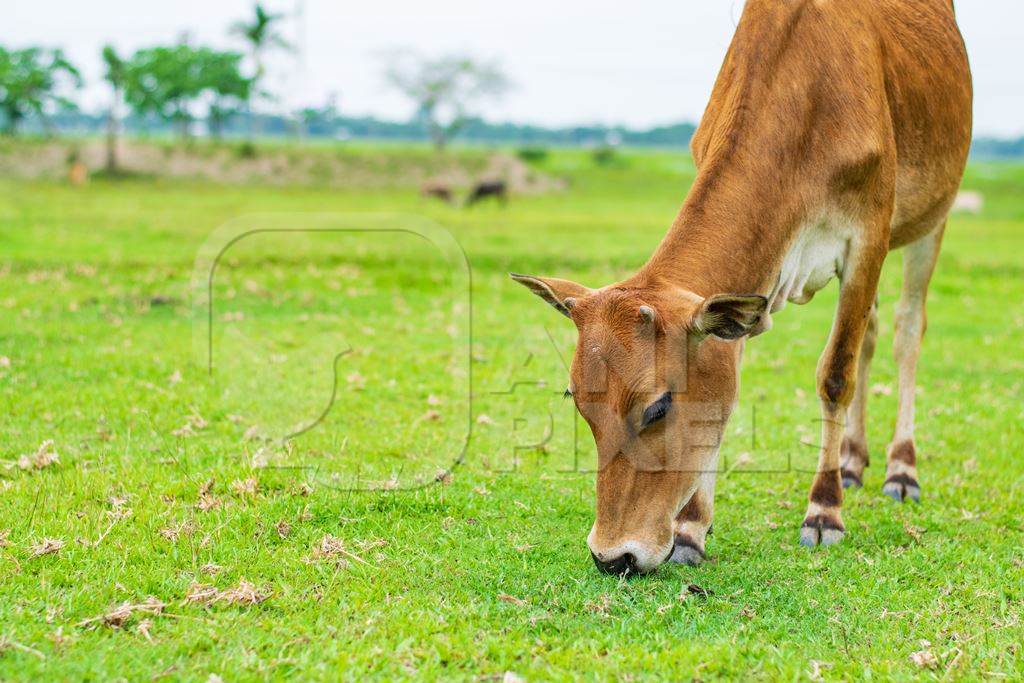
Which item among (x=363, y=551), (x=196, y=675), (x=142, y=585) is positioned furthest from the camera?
(x=363, y=551)

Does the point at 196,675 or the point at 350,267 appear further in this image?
the point at 350,267

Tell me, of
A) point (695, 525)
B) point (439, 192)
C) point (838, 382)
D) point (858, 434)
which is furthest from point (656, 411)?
point (439, 192)

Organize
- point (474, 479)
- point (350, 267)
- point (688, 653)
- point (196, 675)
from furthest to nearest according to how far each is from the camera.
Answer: point (350, 267), point (474, 479), point (688, 653), point (196, 675)

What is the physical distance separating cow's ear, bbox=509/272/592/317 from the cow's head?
0.06 meters

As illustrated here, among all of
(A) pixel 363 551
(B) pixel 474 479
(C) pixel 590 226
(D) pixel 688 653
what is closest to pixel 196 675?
(A) pixel 363 551

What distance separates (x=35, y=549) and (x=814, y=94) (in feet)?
15.8

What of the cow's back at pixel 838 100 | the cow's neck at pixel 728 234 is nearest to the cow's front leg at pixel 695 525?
the cow's neck at pixel 728 234

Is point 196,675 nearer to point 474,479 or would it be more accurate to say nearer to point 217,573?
point 217,573

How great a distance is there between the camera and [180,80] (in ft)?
232

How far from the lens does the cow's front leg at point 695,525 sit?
17.3 ft

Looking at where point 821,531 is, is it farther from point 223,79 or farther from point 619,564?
point 223,79

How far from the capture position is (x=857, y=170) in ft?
18.4

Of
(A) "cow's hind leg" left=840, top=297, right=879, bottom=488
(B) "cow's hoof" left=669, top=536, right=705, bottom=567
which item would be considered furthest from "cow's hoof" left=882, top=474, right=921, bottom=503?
(B) "cow's hoof" left=669, top=536, right=705, bottom=567

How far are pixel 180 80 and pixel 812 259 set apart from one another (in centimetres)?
7236
